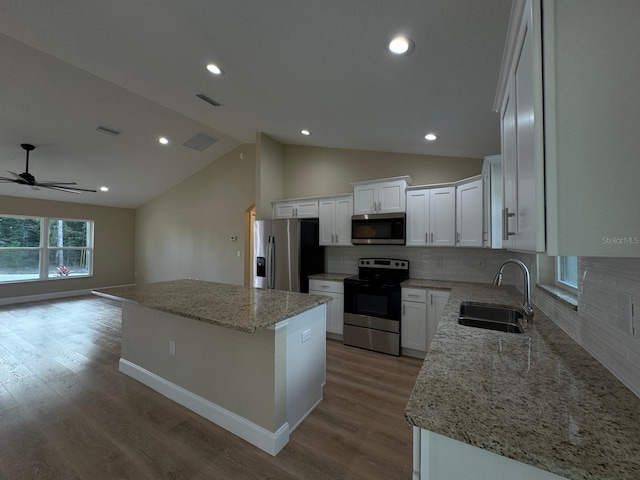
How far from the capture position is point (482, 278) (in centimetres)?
330

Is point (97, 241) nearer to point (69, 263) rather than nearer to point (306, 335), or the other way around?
point (69, 263)

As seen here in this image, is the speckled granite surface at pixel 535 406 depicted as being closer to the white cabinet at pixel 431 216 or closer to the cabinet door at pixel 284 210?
the white cabinet at pixel 431 216

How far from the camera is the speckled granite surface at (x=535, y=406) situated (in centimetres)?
59

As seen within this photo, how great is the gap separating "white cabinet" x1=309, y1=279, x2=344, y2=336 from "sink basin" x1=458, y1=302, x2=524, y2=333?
177 cm

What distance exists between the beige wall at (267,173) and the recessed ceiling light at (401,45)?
298 centimetres

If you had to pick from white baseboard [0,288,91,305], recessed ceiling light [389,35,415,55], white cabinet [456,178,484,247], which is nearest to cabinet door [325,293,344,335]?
white cabinet [456,178,484,247]

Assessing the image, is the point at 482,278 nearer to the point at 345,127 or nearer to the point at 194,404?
the point at 345,127

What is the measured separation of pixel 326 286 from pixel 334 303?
27cm

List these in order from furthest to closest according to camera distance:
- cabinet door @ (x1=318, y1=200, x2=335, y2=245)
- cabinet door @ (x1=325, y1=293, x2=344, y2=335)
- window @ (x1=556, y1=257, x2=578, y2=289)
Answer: cabinet door @ (x1=318, y1=200, x2=335, y2=245) < cabinet door @ (x1=325, y1=293, x2=344, y2=335) < window @ (x1=556, y1=257, x2=578, y2=289)

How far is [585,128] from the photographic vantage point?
663 mm

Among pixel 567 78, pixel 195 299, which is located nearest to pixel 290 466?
pixel 195 299

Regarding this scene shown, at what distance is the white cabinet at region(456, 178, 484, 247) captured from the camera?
2.93 metres

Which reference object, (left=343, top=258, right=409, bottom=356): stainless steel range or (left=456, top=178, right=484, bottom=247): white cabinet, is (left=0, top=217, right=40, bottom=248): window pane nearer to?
(left=343, top=258, right=409, bottom=356): stainless steel range

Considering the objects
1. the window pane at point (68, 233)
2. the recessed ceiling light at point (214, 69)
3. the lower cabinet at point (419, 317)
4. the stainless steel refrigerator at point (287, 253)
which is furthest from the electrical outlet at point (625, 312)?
the window pane at point (68, 233)
